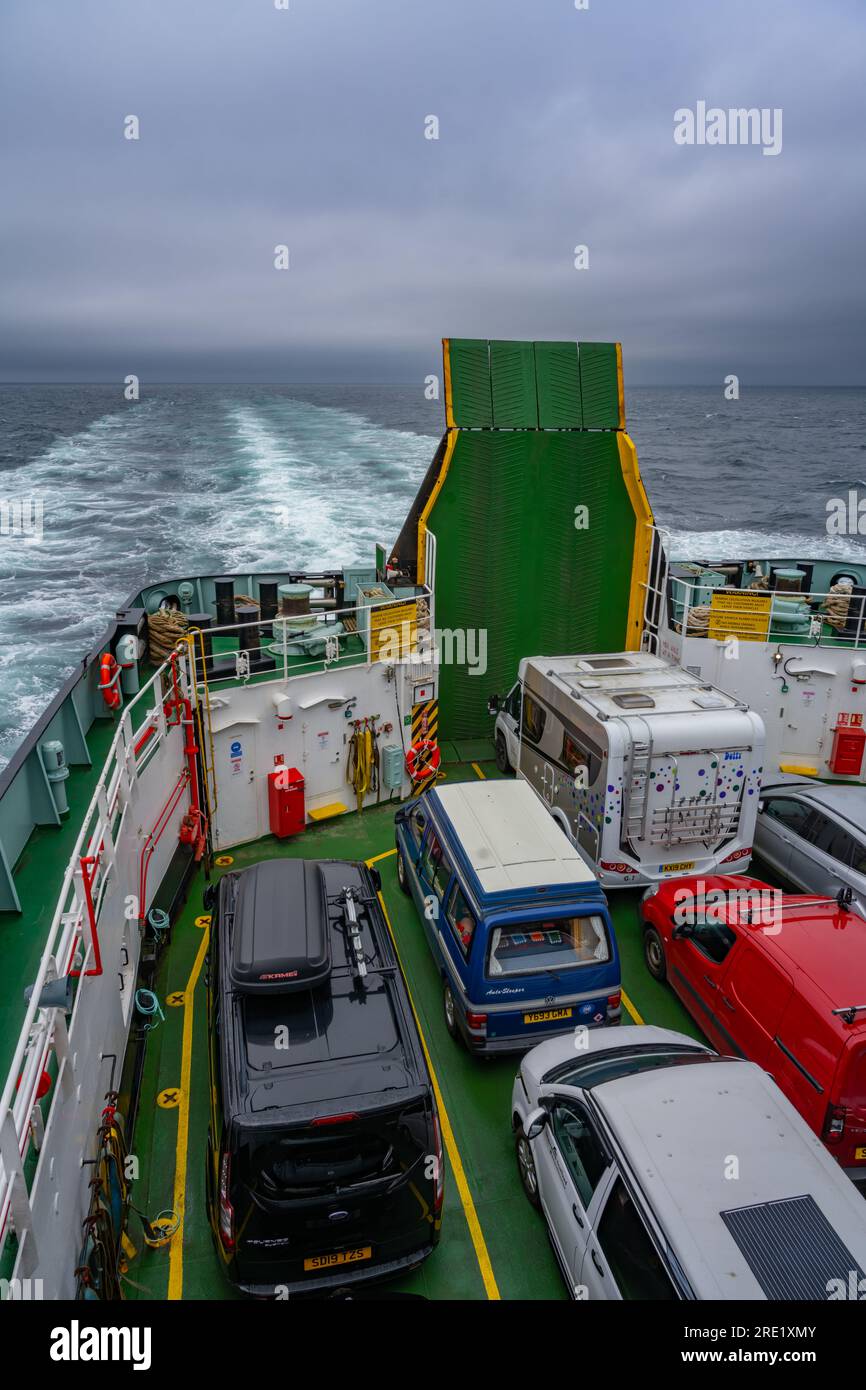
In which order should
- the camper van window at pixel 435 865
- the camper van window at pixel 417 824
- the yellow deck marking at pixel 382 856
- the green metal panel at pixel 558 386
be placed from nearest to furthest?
the camper van window at pixel 435 865, the camper van window at pixel 417 824, the yellow deck marking at pixel 382 856, the green metal panel at pixel 558 386

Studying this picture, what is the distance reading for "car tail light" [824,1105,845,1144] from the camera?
19.4 ft

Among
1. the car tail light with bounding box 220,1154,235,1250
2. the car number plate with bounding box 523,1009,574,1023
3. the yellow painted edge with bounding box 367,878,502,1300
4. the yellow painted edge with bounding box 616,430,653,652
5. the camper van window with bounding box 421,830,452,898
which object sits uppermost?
the yellow painted edge with bounding box 616,430,653,652

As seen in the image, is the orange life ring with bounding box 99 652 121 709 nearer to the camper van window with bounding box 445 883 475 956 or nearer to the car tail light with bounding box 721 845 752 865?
the camper van window with bounding box 445 883 475 956

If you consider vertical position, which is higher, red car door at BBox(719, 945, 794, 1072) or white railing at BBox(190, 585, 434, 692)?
white railing at BBox(190, 585, 434, 692)

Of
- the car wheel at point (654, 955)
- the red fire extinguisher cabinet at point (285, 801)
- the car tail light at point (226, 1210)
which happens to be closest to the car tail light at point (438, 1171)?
the car tail light at point (226, 1210)

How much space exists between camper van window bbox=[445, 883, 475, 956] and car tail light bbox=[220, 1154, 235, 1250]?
9.08 ft

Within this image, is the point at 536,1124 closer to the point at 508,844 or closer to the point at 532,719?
the point at 508,844

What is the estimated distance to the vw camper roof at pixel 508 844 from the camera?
7.21m

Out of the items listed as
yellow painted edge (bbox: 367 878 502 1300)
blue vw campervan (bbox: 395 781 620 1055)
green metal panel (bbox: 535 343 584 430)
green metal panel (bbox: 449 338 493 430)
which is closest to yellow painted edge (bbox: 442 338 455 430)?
green metal panel (bbox: 449 338 493 430)

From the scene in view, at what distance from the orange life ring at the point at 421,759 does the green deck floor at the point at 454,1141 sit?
2.59 meters

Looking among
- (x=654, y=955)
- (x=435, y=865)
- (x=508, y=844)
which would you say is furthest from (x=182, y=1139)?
(x=654, y=955)

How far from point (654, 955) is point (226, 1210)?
516cm

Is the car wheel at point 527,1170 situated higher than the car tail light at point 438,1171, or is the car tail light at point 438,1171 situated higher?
the car tail light at point 438,1171

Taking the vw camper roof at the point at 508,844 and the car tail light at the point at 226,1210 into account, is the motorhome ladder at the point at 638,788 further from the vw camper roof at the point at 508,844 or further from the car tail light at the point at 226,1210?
the car tail light at the point at 226,1210
